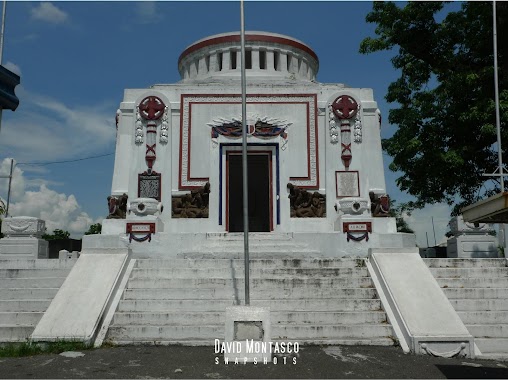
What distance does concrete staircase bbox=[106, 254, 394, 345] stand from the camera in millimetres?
7699

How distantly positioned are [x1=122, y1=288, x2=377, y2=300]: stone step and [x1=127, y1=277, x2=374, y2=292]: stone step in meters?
0.13

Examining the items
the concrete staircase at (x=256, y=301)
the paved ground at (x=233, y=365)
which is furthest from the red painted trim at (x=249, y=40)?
the paved ground at (x=233, y=365)

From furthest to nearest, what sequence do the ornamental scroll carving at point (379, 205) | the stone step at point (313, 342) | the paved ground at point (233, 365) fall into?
the ornamental scroll carving at point (379, 205) → the stone step at point (313, 342) → the paved ground at point (233, 365)

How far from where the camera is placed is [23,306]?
28.5 feet

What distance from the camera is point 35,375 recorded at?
230 inches

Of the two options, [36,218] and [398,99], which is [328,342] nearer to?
[36,218]

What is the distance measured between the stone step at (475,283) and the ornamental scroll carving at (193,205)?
6.41 metres

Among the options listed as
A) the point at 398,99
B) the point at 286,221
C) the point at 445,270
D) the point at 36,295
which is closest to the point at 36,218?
the point at 36,295

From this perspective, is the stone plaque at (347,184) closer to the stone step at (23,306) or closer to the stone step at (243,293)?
the stone step at (243,293)

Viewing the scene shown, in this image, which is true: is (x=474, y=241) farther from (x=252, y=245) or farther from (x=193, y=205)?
(x=193, y=205)

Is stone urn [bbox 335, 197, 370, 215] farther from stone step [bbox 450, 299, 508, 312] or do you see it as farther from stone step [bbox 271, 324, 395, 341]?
stone step [bbox 271, 324, 395, 341]

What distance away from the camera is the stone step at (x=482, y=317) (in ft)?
26.8

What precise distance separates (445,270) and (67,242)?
16565 mm

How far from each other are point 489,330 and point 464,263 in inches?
85.7
